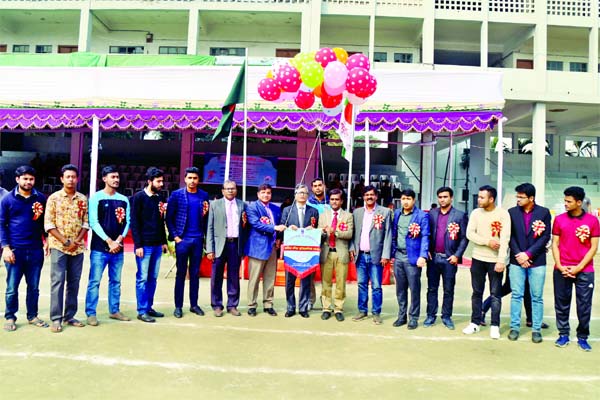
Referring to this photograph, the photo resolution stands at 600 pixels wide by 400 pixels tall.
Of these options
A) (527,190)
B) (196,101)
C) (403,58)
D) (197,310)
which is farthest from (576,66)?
(197,310)

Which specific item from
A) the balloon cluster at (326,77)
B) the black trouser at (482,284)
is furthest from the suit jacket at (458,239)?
the balloon cluster at (326,77)

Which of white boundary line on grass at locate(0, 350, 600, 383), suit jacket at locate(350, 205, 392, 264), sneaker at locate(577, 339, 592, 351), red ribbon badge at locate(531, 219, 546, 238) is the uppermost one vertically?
red ribbon badge at locate(531, 219, 546, 238)

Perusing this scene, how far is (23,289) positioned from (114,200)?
2577mm

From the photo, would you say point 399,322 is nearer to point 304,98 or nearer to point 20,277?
point 304,98

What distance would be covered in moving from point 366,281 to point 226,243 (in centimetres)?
167

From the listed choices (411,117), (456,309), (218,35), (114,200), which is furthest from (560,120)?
(114,200)

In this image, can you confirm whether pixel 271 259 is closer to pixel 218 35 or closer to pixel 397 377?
pixel 397 377

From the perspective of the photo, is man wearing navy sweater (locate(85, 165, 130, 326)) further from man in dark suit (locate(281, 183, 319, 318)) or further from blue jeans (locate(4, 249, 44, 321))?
man in dark suit (locate(281, 183, 319, 318))

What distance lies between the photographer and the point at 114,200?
4812mm

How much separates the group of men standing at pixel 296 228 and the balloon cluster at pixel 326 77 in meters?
1.55

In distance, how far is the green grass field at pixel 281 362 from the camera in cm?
316

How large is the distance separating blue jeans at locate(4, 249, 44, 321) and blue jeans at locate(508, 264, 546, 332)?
15.6ft

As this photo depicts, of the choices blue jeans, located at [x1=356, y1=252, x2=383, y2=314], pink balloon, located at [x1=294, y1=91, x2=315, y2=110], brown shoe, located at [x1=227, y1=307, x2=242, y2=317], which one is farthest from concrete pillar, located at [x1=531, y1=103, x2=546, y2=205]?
brown shoe, located at [x1=227, y1=307, x2=242, y2=317]

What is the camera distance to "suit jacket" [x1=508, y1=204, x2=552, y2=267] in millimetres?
4520
